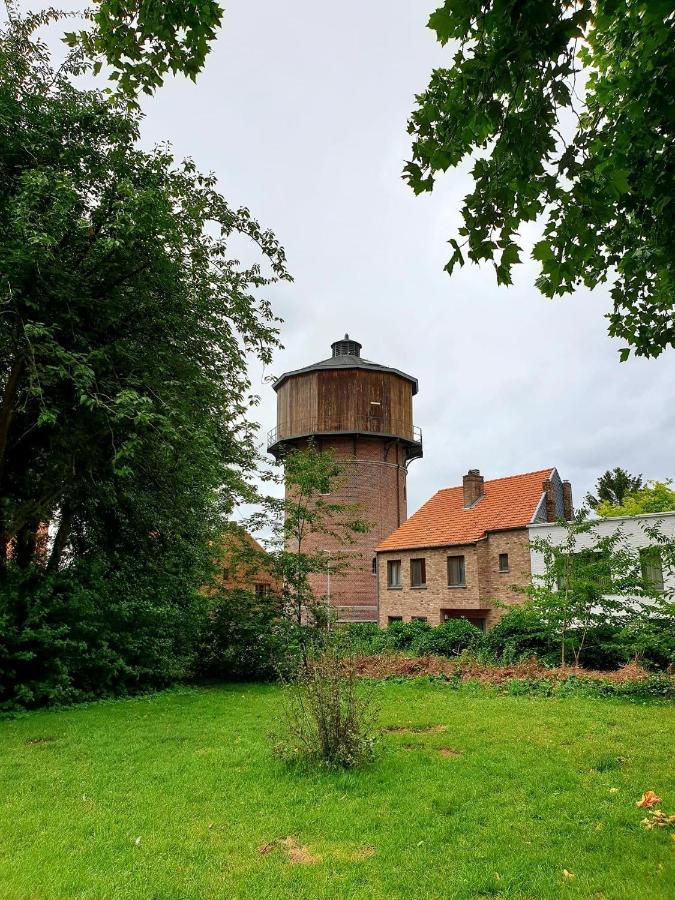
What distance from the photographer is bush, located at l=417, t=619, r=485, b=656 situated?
17.2 meters

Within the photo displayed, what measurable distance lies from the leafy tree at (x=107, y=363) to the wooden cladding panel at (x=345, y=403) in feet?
63.0

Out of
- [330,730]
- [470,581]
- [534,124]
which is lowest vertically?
[330,730]

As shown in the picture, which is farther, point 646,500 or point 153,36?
point 646,500

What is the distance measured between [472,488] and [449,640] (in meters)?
13.8

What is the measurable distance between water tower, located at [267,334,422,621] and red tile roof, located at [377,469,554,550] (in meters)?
Result: 1.96

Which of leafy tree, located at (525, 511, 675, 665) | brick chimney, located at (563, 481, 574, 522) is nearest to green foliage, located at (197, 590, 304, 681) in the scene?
leafy tree, located at (525, 511, 675, 665)

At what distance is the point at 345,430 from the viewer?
32.6 m

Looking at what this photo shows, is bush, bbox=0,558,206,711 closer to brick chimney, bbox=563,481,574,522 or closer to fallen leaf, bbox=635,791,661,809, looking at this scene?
fallen leaf, bbox=635,791,661,809

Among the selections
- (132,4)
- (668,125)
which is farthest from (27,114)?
(668,125)

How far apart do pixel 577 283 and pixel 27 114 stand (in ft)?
28.7

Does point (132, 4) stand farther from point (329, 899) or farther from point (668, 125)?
point (329, 899)

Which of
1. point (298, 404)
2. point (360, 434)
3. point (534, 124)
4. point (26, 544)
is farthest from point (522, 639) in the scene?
point (298, 404)

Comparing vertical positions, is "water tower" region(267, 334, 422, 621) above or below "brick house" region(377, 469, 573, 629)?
above

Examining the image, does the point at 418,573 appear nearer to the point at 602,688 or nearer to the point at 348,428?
the point at 348,428
